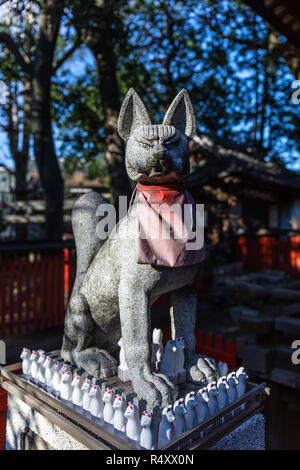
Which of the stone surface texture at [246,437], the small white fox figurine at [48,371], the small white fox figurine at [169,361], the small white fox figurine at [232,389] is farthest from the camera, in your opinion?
the small white fox figurine at [48,371]

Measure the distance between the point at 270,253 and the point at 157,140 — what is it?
7.95 meters

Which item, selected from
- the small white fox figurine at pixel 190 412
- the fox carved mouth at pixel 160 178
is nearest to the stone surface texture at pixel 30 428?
the small white fox figurine at pixel 190 412

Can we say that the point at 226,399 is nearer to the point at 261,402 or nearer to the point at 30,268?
the point at 261,402

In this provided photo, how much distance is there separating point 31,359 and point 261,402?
5.61 feet

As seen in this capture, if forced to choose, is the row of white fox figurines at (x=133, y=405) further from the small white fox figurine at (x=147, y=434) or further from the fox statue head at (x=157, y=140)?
the fox statue head at (x=157, y=140)

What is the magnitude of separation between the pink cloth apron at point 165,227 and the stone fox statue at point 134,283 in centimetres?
7

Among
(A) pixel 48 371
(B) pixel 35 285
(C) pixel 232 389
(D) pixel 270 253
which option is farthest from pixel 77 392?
(D) pixel 270 253

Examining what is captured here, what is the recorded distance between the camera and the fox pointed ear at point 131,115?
2.33 metres

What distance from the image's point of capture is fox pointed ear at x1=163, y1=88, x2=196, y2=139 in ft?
7.72

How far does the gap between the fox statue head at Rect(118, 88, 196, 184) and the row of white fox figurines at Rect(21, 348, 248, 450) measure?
133cm

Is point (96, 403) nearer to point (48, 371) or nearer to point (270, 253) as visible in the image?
point (48, 371)

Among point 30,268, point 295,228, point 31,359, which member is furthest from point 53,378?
point 295,228

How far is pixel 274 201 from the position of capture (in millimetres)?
11211

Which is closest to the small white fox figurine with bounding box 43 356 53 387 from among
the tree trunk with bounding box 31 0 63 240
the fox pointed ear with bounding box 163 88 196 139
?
the fox pointed ear with bounding box 163 88 196 139
